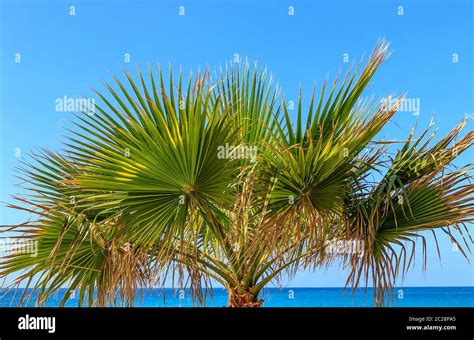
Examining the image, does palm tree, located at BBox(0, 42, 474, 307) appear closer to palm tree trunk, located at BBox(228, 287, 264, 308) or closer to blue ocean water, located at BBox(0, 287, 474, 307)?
palm tree trunk, located at BBox(228, 287, 264, 308)

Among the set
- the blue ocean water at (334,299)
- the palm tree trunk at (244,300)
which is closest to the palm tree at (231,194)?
the palm tree trunk at (244,300)

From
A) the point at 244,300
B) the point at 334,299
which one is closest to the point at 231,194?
the point at 244,300

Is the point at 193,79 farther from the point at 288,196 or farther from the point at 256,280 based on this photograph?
the point at 256,280

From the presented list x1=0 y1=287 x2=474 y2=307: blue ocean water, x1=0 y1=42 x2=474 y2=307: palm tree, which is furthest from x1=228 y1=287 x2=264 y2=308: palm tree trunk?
x1=0 y1=287 x2=474 y2=307: blue ocean water

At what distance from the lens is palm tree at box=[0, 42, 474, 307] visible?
157 inches

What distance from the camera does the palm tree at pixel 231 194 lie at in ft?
13.0

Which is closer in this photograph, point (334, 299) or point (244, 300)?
point (244, 300)

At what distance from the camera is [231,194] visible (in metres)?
4.39

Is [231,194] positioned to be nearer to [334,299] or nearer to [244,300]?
[244,300]

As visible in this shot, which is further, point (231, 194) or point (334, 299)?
point (334, 299)

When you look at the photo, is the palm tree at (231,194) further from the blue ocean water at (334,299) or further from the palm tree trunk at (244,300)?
the blue ocean water at (334,299)

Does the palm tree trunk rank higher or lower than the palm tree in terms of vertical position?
lower
